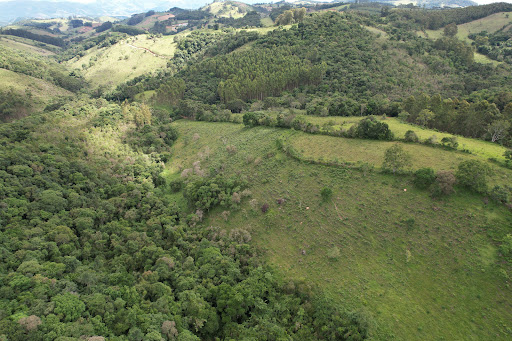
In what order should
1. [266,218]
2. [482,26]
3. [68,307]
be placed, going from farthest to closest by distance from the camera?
[482,26]
[266,218]
[68,307]

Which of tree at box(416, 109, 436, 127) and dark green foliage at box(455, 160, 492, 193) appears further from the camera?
tree at box(416, 109, 436, 127)

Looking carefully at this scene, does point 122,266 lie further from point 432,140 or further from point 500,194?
point 432,140

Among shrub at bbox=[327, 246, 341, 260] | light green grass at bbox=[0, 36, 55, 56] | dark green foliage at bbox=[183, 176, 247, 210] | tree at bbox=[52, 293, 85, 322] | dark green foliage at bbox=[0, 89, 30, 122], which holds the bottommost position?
shrub at bbox=[327, 246, 341, 260]

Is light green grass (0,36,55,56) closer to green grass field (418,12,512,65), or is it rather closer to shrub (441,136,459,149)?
shrub (441,136,459,149)

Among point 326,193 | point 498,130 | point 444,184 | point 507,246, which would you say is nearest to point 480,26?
point 498,130

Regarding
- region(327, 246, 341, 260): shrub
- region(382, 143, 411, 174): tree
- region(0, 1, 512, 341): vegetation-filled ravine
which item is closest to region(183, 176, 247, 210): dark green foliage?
region(0, 1, 512, 341): vegetation-filled ravine

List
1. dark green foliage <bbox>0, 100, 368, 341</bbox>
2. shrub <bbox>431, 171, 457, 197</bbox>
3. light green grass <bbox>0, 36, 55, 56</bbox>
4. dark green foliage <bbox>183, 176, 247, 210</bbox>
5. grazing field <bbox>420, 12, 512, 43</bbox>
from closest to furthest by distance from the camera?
dark green foliage <bbox>0, 100, 368, 341</bbox> < shrub <bbox>431, 171, 457, 197</bbox> < dark green foliage <bbox>183, 176, 247, 210</bbox> < grazing field <bbox>420, 12, 512, 43</bbox> < light green grass <bbox>0, 36, 55, 56</bbox>

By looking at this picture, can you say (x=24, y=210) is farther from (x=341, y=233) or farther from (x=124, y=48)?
(x=124, y=48)
